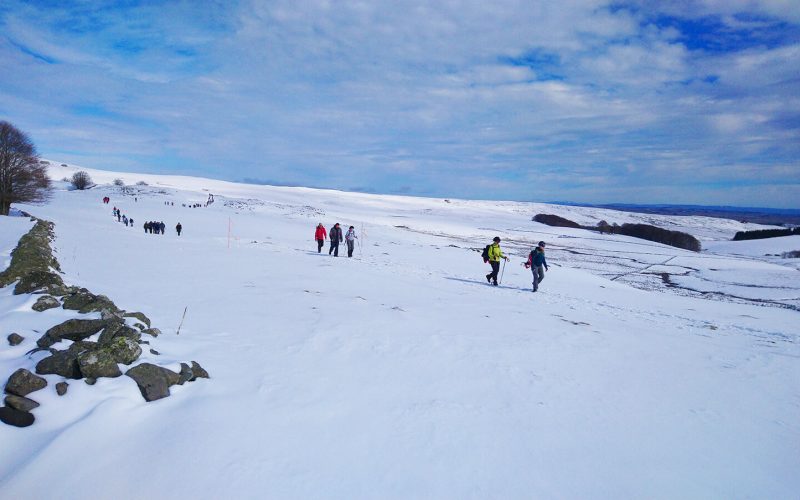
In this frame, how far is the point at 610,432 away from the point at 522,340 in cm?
375

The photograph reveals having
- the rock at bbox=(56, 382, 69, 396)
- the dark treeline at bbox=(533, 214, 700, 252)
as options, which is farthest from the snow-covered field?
the dark treeline at bbox=(533, 214, 700, 252)

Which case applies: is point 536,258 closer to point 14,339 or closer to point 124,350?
point 124,350

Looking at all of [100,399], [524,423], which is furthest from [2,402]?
[524,423]

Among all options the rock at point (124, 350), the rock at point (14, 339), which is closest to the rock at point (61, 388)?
the rock at point (124, 350)

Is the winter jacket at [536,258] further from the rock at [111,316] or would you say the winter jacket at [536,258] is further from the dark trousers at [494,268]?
the rock at [111,316]

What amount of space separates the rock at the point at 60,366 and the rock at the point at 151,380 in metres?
0.53

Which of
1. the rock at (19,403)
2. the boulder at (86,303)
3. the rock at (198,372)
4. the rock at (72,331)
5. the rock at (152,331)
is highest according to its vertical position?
the boulder at (86,303)

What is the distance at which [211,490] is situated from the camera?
13.6ft

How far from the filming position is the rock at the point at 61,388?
504cm

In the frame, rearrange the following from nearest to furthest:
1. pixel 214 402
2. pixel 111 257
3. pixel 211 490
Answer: pixel 211 490, pixel 214 402, pixel 111 257

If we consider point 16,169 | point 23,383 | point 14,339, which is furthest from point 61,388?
point 16,169

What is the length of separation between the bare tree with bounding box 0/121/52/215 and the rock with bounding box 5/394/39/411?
43.6m

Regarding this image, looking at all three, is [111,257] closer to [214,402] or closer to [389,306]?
[389,306]

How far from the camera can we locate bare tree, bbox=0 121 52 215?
39.1m
